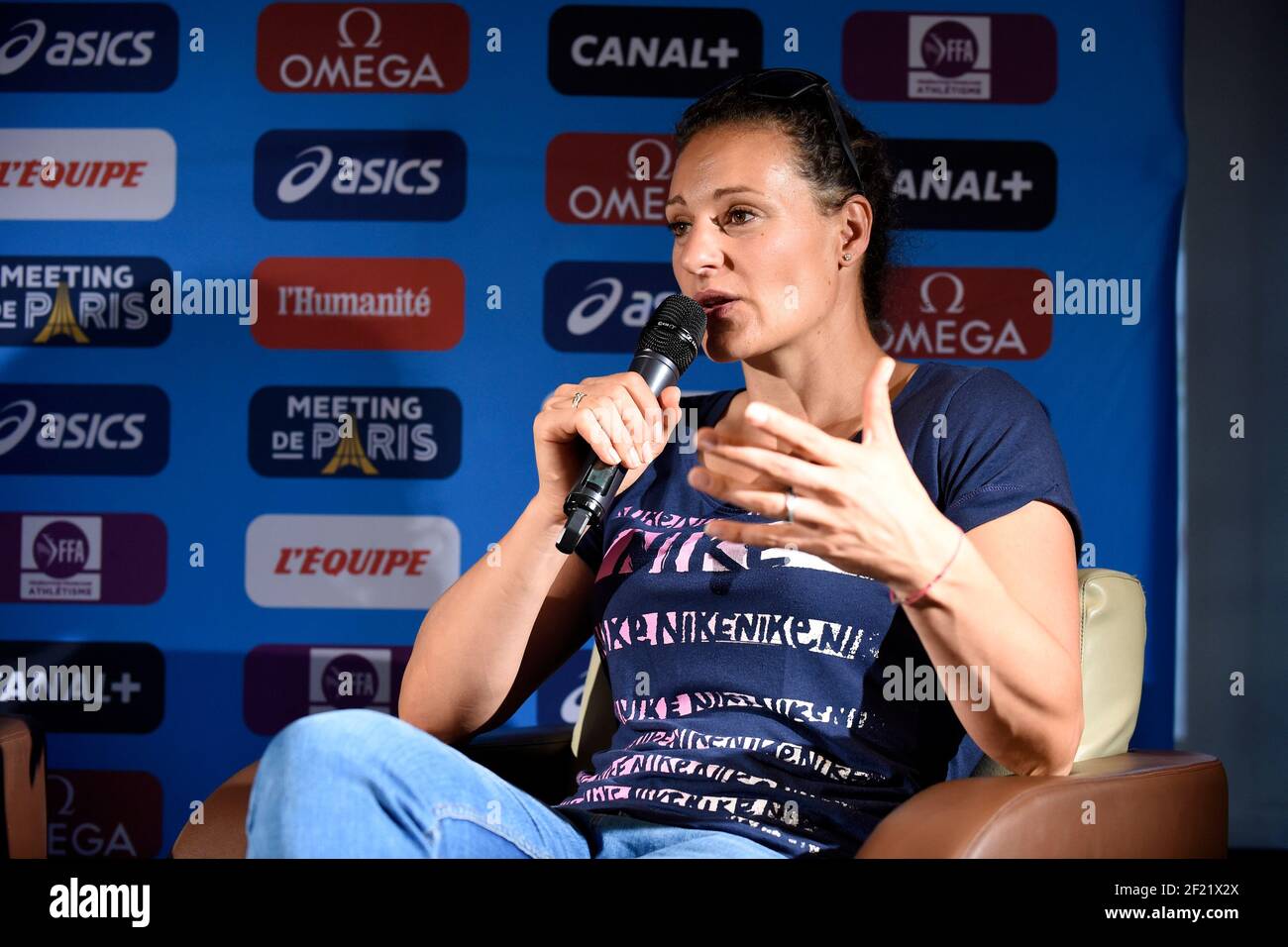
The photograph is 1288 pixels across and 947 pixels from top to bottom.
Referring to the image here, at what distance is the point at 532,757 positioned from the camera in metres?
1.49

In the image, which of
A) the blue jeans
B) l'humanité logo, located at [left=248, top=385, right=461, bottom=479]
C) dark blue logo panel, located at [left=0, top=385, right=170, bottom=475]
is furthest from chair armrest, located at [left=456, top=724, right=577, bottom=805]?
dark blue logo panel, located at [left=0, top=385, right=170, bottom=475]

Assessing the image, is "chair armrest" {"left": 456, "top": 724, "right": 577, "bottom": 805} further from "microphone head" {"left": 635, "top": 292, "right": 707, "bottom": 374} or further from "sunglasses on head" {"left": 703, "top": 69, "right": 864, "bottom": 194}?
"sunglasses on head" {"left": 703, "top": 69, "right": 864, "bottom": 194}

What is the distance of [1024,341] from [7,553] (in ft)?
6.61

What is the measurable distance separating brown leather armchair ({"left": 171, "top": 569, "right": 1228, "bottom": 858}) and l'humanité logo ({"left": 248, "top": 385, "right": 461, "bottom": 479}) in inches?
30.4

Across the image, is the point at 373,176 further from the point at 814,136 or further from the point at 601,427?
the point at 601,427

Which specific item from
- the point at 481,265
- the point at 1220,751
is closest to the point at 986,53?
the point at 481,265

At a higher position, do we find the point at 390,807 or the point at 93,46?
the point at 93,46

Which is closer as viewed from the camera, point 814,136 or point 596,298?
point 814,136

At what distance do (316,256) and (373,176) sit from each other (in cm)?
19

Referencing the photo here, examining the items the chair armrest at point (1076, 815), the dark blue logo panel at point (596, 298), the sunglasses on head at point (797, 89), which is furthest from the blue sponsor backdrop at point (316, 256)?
the chair armrest at point (1076, 815)

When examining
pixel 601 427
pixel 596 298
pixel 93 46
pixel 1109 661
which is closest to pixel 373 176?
pixel 596 298

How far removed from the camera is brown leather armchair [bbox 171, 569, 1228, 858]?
3.13 ft

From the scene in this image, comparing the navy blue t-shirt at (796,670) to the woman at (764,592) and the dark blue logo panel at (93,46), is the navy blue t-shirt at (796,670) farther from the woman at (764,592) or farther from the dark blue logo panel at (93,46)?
the dark blue logo panel at (93,46)
